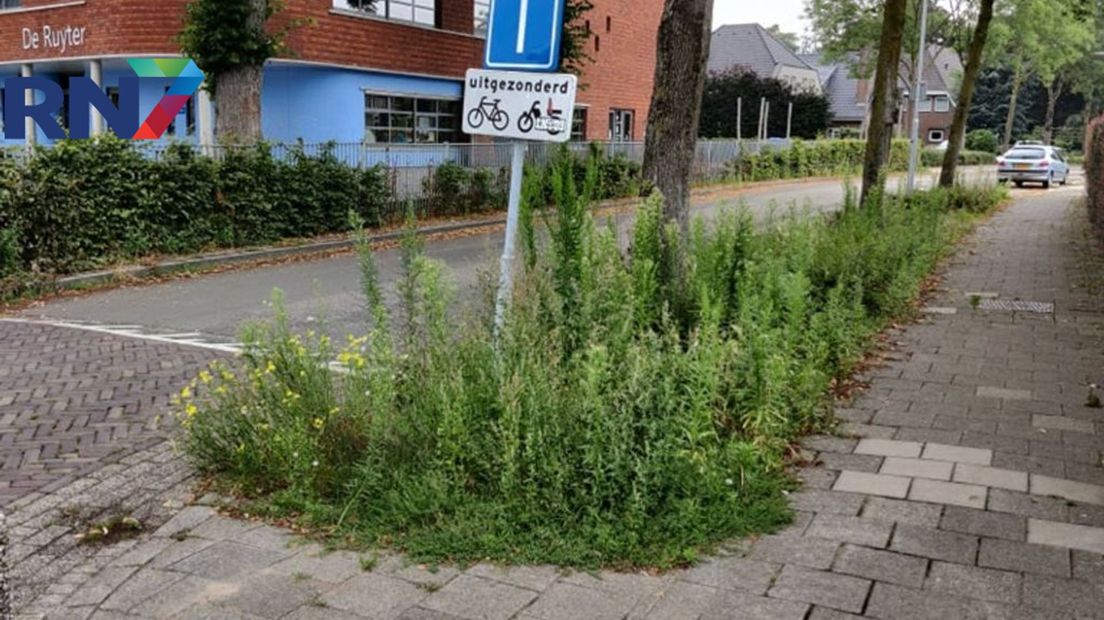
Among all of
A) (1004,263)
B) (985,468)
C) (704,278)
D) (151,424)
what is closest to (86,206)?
(151,424)

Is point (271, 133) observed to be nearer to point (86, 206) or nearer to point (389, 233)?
point (389, 233)

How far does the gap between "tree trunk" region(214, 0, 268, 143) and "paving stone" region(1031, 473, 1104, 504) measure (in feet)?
47.5

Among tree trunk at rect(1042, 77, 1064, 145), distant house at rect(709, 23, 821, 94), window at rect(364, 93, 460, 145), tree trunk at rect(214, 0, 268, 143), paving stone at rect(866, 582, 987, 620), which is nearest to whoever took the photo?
paving stone at rect(866, 582, 987, 620)

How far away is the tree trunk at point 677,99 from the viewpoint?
845cm

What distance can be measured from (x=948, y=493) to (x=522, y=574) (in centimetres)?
214

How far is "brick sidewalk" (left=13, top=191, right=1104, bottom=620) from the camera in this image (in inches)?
140

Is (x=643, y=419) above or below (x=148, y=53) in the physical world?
below

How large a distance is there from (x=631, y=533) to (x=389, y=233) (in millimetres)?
14047

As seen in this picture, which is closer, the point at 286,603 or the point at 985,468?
the point at 286,603

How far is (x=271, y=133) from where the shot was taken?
2367 centimetres

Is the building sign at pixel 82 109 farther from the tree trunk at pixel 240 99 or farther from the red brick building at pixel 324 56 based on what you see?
the red brick building at pixel 324 56

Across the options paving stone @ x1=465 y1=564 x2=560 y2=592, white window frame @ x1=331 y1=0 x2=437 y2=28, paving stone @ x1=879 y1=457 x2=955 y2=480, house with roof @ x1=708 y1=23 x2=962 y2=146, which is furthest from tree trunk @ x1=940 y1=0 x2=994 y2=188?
house with roof @ x1=708 y1=23 x2=962 y2=146

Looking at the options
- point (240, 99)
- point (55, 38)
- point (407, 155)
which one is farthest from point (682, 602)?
point (55, 38)

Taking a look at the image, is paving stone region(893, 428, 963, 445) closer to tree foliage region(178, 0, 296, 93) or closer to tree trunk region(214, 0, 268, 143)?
tree trunk region(214, 0, 268, 143)
